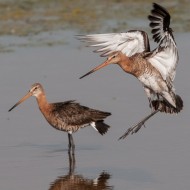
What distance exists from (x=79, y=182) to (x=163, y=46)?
6.79 ft

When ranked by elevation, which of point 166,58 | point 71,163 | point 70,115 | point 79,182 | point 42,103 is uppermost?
point 166,58

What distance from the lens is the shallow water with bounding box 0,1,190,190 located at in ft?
33.5

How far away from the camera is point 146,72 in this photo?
11.0m

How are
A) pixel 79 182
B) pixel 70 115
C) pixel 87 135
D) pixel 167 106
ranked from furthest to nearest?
1. pixel 87 135
2. pixel 70 115
3. pixel 167 106
4. pixel 79 182

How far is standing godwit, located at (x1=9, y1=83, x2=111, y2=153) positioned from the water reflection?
1.46 m

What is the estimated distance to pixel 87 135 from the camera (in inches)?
492

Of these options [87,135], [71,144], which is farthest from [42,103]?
→ [71,144]

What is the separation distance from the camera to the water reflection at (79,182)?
10031 mm

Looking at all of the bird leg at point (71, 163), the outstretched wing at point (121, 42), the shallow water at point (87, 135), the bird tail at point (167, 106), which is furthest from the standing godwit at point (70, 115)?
the outstretched wing at point (121, 42)

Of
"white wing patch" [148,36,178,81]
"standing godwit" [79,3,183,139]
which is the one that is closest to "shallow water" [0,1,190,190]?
"standing godwit" [79,3,183,139]

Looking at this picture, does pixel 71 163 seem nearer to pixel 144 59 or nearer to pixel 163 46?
pixel 144 59

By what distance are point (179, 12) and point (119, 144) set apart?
1057 centimetres

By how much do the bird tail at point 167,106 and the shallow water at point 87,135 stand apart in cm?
44

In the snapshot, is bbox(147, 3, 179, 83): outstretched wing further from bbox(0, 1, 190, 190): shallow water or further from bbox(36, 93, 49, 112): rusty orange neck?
bbox(36, 93, 49, 112): rusty orange neck
